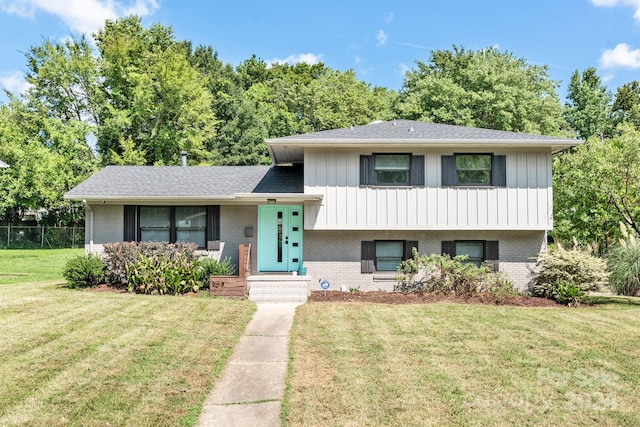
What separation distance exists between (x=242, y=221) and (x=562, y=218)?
12.1 meters

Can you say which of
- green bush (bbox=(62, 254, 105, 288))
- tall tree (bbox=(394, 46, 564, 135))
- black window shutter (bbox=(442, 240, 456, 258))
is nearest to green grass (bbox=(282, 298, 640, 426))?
black window shutter (bbox=(442, 240, 456, 258))

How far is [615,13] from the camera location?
25391 millimetres

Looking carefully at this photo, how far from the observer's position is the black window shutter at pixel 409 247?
14.6 metres

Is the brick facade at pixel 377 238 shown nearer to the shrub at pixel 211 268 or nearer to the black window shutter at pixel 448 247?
the black window shutter at pixel 448 247

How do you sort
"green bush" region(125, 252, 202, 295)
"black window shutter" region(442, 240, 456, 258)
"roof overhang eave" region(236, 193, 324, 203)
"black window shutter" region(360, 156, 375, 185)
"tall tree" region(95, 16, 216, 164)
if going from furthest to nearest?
"tall tree" region(95, 16, 216, 164) → "black window shutter" region(442, 240, 456, 258) → "black window shutter" region(360, 156, 375, 185) → "roof overhang eave" region(236, 193, 324, 203) → "green bush" region(125, 252, 202, 295)

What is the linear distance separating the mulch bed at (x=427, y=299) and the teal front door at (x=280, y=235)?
1944mm

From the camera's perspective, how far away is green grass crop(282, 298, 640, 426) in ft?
17.7

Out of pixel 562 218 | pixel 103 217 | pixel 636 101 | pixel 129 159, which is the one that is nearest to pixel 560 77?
pixel 636 101

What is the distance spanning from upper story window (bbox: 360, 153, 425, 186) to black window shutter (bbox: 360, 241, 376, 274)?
1750 mm

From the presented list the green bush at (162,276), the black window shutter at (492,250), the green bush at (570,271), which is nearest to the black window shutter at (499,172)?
the black window shutter at (492,250)

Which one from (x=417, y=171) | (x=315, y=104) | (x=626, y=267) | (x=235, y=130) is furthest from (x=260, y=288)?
(x=315, y=104)

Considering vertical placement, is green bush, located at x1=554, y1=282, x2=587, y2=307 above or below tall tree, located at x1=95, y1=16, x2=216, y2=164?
below

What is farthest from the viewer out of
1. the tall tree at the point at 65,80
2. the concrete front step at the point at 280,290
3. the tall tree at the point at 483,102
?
the tall tree at the point at 65,80

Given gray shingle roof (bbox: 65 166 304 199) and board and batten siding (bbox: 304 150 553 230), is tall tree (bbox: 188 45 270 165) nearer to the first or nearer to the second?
gray shingle roof (bbox: 65 166 304 199)
